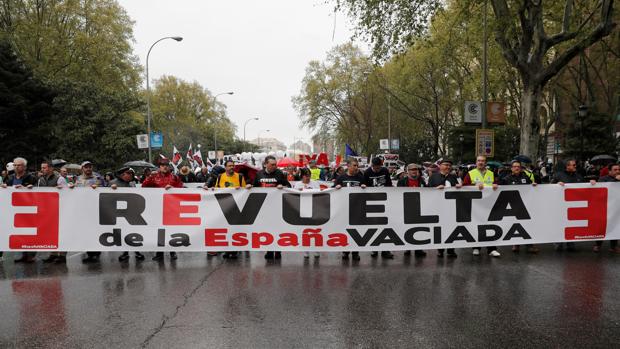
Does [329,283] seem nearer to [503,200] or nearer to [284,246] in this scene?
Result: [284,246]

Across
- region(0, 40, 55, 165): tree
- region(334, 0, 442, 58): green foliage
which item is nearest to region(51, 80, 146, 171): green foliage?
region(0, 40, 55, 165): tree

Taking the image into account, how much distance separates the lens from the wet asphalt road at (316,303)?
442cm

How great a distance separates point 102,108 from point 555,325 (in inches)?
1335

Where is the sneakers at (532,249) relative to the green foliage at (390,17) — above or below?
below

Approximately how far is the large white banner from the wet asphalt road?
1.13 feet

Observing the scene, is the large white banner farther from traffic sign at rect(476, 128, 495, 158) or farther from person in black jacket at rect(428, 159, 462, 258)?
traffic sign at rect(476, 128, 495, 158)

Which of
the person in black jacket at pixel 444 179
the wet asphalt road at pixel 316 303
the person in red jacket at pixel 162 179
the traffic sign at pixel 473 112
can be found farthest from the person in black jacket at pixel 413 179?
the traffic sign at pixel 473 112

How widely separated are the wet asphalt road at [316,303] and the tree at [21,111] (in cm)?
2487

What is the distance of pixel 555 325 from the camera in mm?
4730

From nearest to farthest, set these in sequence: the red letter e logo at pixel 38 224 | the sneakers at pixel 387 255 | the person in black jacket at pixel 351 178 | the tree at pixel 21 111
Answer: the red letter e logo at pixel 38 224 < the sneakers at pixel 387 255 < the person in black jacket at pixel 351 178 < the tree at pixel 21 111

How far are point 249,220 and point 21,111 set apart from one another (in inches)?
1081

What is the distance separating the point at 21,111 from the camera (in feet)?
96.8

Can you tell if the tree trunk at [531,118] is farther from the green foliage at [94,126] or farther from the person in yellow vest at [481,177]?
the green foliage at [94,126]

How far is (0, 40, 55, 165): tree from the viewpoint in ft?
94.1
